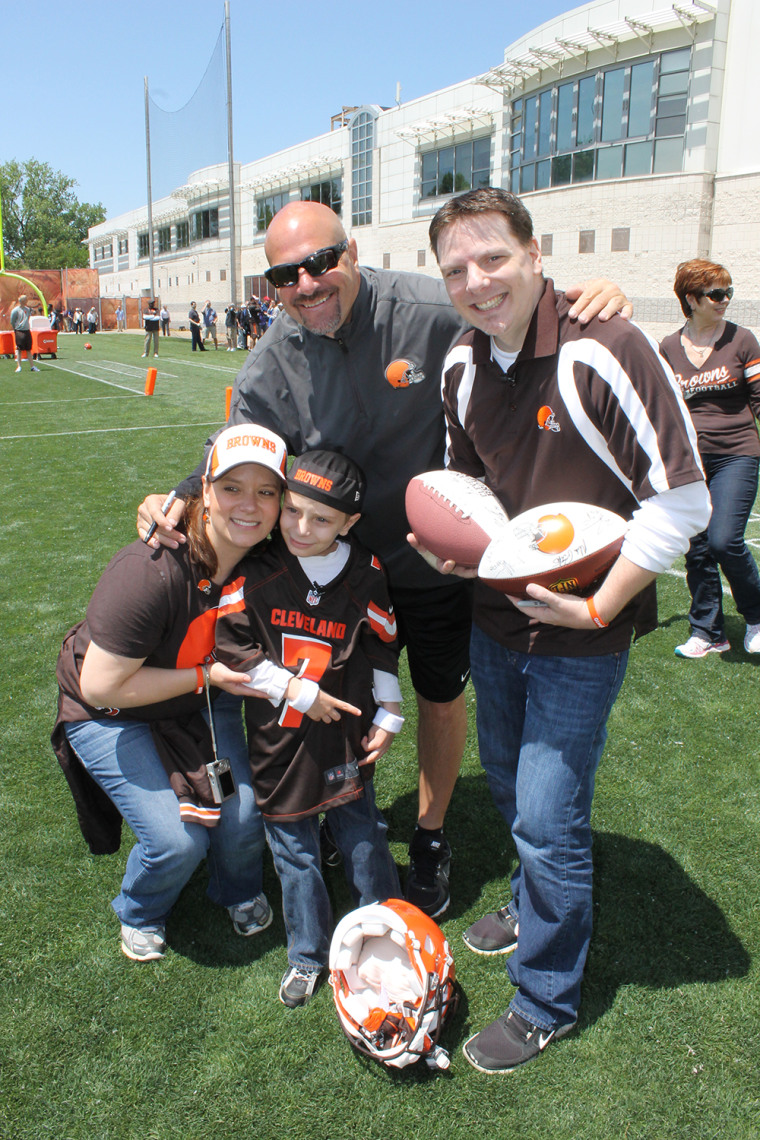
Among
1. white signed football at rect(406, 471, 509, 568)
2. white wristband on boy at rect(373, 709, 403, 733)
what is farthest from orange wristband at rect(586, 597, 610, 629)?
white wristband on boy at rect(373, 709, 403, 733)

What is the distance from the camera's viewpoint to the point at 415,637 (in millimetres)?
3070

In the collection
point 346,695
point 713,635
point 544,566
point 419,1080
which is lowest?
point 419,1080

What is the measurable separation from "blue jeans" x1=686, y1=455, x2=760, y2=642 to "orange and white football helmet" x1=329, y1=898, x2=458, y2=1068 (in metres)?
3.21

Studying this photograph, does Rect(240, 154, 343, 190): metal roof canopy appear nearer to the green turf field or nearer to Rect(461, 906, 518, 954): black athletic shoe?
the green turf field

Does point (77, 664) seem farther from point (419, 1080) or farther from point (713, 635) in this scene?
point (713, 635)

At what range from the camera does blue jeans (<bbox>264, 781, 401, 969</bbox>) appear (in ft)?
8.33

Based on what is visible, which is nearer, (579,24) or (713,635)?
(713,635)

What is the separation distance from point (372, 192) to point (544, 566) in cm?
4541

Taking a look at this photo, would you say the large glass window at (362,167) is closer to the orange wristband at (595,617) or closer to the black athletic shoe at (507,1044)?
the orange wristband at (595,617)

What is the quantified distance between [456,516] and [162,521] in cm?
92

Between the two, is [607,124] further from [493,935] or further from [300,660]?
[493,935]

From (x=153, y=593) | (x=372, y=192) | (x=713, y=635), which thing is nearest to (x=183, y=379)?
(x=713, y=635)

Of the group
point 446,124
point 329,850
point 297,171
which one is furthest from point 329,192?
point 329,850

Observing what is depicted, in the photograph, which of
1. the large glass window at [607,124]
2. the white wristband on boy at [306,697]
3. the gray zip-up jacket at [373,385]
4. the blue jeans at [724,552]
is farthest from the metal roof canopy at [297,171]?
the white wristband on boy at [306,697]
